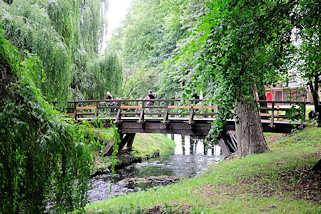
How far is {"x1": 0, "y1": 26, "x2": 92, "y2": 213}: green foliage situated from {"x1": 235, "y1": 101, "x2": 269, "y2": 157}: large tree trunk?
23.9 ft

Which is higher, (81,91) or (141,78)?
(141,78)

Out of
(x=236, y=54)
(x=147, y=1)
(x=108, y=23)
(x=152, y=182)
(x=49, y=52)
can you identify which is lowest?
(x=152, y=182)

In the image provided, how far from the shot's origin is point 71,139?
148 inches

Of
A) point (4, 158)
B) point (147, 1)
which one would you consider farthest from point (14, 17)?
point (147, 1)

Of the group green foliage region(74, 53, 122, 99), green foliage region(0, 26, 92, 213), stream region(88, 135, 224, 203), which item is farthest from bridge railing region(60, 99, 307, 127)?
green foliage region(0, 26, 92, 213)

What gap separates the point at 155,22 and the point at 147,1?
3.88m

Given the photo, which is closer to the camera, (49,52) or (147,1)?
(49,52)

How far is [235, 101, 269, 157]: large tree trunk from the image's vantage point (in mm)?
9883

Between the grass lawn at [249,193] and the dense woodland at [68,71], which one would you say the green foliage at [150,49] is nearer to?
the dense woodland at [68,71]

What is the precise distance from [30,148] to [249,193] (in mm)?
4908

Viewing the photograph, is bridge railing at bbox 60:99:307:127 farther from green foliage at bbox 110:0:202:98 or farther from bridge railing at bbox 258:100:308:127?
green foliage at bbox 110:0:202:98

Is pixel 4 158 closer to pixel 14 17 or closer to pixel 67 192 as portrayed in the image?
pixel 67 192

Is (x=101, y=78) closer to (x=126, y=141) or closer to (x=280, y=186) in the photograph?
(x=126, y=141)

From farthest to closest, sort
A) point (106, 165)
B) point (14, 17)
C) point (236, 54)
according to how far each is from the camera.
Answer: point (106, 165)
point (14, 17)
point (236, 54)
